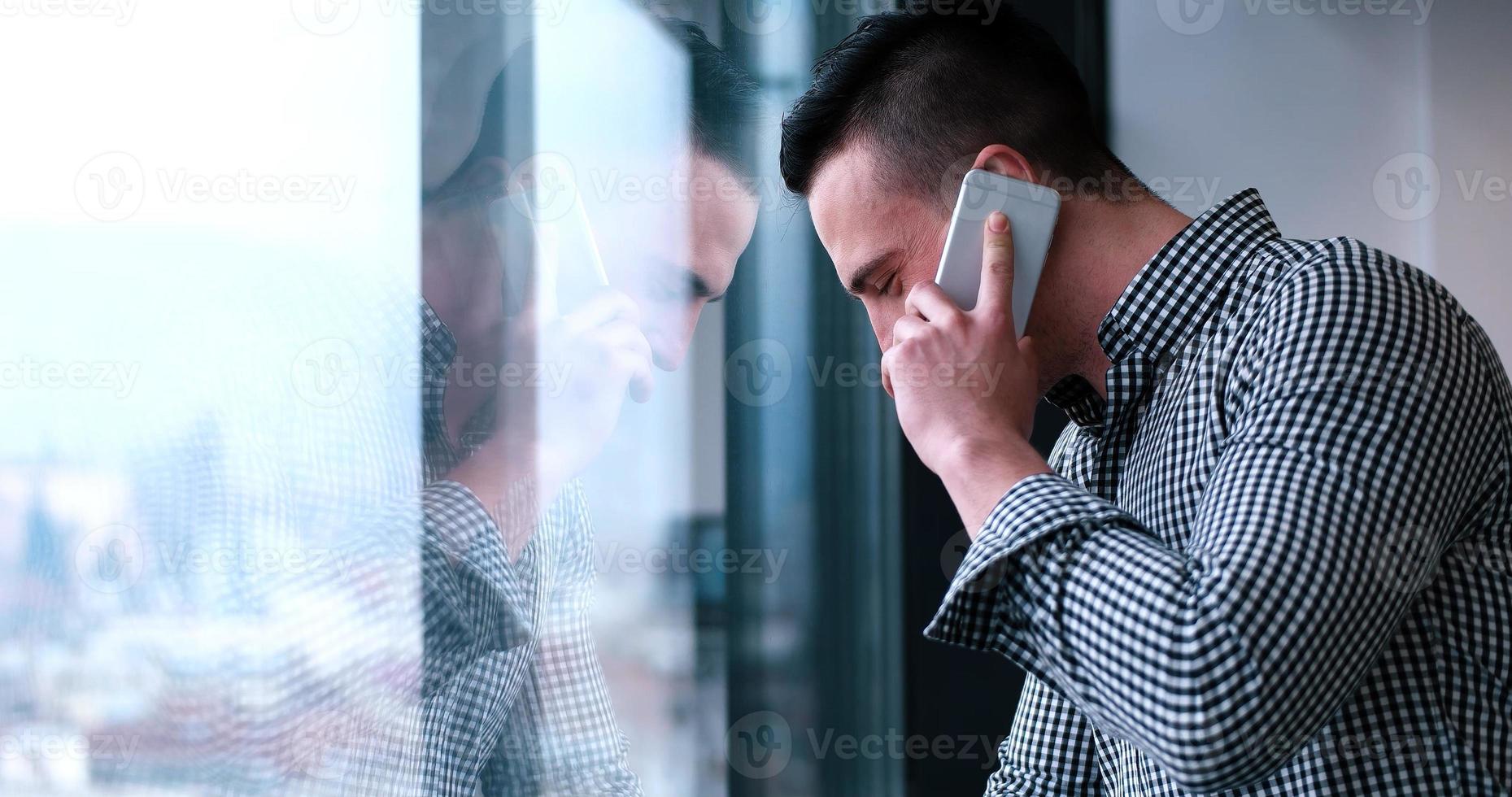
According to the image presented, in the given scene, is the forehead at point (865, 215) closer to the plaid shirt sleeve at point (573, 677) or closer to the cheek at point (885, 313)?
the cheek at point (885, 313)

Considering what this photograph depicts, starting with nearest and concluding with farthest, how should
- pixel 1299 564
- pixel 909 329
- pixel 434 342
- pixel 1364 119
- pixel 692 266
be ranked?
1. pixel 1299 564
2. pixel 434 342
3. pixel 909 329
4. pixel 692 266
5. pixel 1364 119

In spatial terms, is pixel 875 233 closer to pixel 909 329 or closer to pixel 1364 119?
pixel 909 329

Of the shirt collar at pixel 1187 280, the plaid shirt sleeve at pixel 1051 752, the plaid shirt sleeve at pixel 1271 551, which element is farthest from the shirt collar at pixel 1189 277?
the plaid shirt sleeve at pixel 1051 752

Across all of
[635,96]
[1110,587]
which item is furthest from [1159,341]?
[635,96]

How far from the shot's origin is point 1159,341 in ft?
2.64

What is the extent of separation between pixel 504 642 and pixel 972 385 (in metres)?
0.38

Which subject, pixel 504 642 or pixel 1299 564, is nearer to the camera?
pixel 1299 564

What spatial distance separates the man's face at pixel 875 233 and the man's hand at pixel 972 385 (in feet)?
0.29

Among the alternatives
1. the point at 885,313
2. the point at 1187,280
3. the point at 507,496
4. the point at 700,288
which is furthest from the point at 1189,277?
the point at 507,496

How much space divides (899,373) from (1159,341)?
0.66 ft

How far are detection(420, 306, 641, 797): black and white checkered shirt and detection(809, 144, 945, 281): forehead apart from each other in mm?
338

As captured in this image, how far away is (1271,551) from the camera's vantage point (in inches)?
22.0

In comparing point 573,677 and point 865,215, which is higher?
point 865,215

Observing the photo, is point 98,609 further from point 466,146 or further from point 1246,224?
point 1246,224
